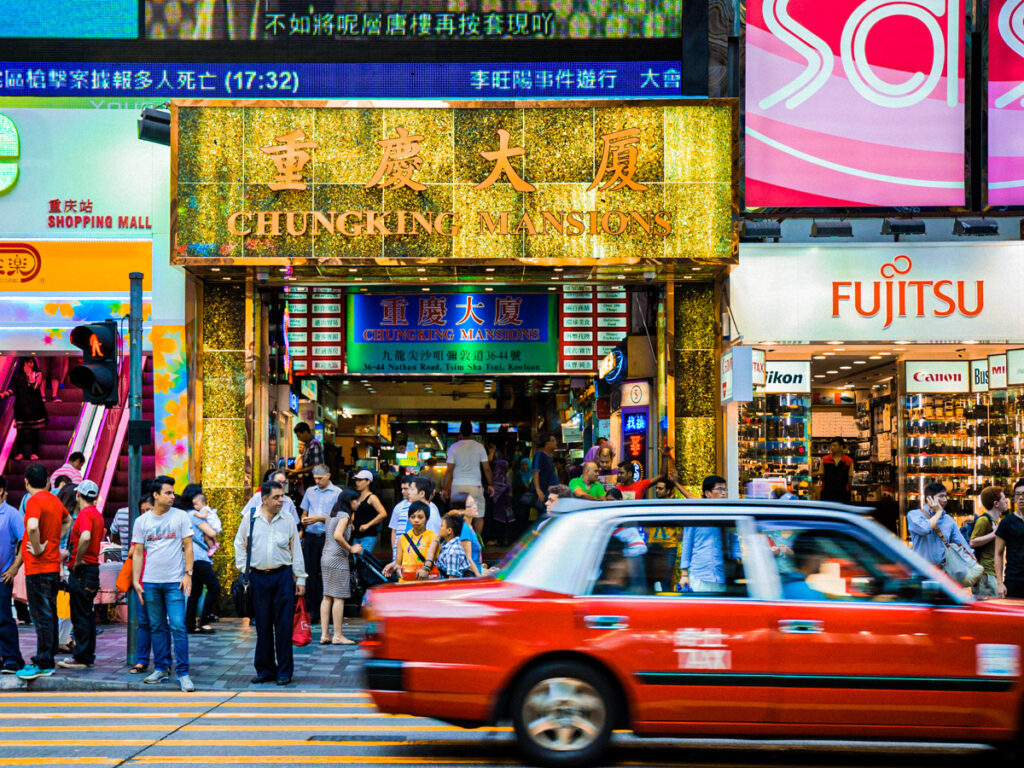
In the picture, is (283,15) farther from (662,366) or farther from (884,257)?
(884,257)

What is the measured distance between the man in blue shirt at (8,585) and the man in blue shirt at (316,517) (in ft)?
10.1

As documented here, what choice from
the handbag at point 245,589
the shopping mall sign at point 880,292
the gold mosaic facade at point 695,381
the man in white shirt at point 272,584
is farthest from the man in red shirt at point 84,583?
the shopping mall sign at point 880,292

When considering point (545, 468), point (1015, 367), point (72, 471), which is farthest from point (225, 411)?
point (1015, 367)

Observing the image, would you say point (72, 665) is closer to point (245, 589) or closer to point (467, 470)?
point (245, 589)

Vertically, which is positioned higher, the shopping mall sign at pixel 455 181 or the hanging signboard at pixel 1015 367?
the shopping mall sign at pixel 455 181

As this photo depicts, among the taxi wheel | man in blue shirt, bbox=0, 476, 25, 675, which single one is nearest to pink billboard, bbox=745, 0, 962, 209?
man in blue shirt, bbox=0, 476, 25, 675

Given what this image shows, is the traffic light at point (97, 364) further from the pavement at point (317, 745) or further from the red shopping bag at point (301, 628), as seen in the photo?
the pavement at point (317, 745)

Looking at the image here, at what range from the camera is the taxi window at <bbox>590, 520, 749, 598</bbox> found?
6.08 m

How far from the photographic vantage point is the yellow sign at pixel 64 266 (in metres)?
14.2

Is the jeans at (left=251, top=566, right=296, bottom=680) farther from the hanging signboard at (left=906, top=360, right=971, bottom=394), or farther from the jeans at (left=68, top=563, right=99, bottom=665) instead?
the hanging signboard at (left=906, top=360, right=971, bottom=394)

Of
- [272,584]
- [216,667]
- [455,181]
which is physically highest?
[455,181]

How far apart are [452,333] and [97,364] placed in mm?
5651

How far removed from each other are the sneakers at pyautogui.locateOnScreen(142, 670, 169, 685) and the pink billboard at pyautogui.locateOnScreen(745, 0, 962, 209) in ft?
29.0

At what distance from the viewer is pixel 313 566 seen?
12.3m
